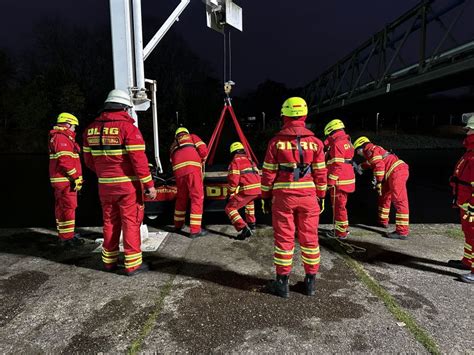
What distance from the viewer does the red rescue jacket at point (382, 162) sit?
445 centimetres

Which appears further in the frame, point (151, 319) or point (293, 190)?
point (293, 190)

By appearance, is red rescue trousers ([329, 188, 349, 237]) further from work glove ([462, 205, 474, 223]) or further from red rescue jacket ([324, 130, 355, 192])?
work glove ([462, 205, 474, 223])

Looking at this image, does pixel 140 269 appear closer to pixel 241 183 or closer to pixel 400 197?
pixel 241 183

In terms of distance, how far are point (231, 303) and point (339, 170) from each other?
2.37 meters

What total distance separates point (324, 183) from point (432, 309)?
1310mm

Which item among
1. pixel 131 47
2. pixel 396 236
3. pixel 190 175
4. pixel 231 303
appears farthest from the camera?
pixel 190 175

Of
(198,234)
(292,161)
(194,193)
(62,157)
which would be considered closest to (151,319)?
(292,161)

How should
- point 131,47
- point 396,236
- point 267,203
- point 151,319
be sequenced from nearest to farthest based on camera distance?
point 151,319 → point 267,203 → point 131,47 → point 396,236

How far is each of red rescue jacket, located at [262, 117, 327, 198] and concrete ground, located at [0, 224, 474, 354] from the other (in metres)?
0.96

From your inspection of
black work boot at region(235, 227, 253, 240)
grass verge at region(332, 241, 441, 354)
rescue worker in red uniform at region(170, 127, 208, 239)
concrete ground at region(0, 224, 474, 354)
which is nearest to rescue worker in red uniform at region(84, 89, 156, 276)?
concrete ground at region(0, 224, 474, 354)

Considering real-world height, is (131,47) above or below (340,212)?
above

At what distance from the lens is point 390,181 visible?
4.42 meters

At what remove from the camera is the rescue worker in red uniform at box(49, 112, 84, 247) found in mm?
3939

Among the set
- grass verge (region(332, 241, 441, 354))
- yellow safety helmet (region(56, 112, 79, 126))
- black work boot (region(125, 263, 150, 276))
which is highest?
yellow safety helmet (region(56, 112, 79, 126))
